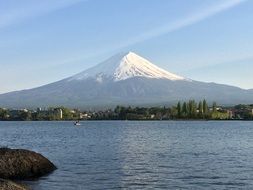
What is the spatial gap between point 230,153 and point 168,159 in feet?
28.7

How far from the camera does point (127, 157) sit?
139 feet

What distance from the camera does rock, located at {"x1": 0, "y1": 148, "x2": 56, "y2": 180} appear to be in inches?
1108

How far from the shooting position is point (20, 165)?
28.9 m

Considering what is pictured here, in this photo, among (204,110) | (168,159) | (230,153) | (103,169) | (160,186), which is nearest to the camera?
(160,186)

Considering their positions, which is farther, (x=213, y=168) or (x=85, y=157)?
(x=85, y=157)

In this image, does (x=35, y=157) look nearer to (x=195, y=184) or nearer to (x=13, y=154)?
(x=13, y=154)

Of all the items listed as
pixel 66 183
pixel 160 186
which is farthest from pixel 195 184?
pixel 66 183

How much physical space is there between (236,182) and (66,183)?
866 cm

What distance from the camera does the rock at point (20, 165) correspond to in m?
28.2

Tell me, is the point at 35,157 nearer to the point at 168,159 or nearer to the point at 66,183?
the point at 66,183

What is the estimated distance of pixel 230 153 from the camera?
46906 millimetres

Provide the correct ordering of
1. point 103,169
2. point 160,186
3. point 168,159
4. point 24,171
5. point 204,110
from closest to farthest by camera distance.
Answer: point 160,186 < point 24,171 < point 103,169 < point 168,159 < point 204,110

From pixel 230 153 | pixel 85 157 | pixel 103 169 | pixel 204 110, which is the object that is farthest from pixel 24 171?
pixel 204 110

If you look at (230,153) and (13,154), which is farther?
(230,153)
